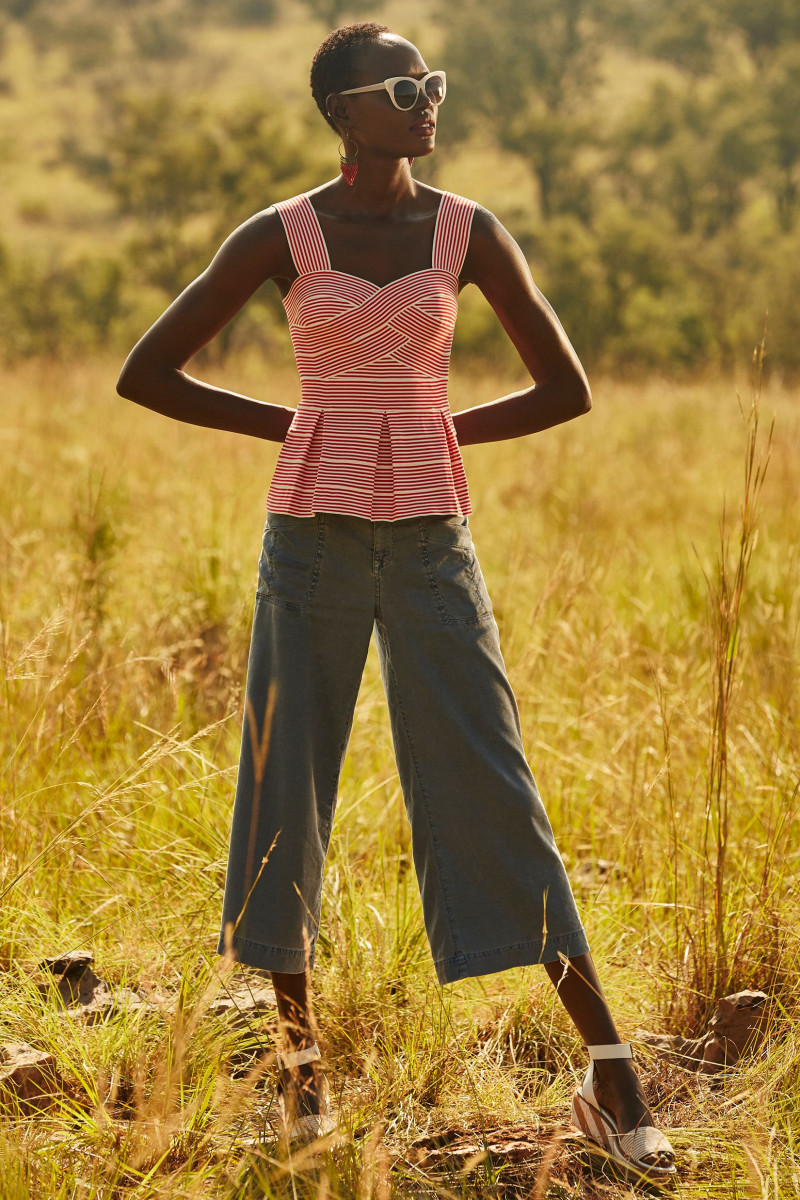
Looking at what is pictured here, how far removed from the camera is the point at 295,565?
197cm

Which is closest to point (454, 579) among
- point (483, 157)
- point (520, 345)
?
point (520, 345)

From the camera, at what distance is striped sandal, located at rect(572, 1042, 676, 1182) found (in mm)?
1927

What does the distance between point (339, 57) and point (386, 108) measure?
0.13m

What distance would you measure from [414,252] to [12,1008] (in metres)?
1.63

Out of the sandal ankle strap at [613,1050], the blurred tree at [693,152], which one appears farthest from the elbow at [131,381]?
the blurred tree at [693,152]

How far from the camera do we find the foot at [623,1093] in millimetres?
1966

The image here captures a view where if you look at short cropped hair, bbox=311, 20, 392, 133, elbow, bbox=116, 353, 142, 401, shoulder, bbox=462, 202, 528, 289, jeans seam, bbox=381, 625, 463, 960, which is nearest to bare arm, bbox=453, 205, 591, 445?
shoulder, bbox=462, 202, 528, 289

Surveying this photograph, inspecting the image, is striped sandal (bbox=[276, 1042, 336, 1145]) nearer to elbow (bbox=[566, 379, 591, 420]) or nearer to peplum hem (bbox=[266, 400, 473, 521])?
peplum hem (bbox=[266, 400, 473, 521])

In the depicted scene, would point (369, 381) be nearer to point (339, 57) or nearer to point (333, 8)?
point (339, 57)

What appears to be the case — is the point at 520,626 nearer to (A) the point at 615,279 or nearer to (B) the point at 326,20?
(A) the point at 615,279

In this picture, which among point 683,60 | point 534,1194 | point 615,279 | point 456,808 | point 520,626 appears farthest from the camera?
point 683,60

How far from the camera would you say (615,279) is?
25.5m

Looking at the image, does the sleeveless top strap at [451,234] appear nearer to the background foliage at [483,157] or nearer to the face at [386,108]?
the face at [386,108]

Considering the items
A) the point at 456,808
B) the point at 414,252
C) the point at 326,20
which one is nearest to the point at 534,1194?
the point at 456,808
